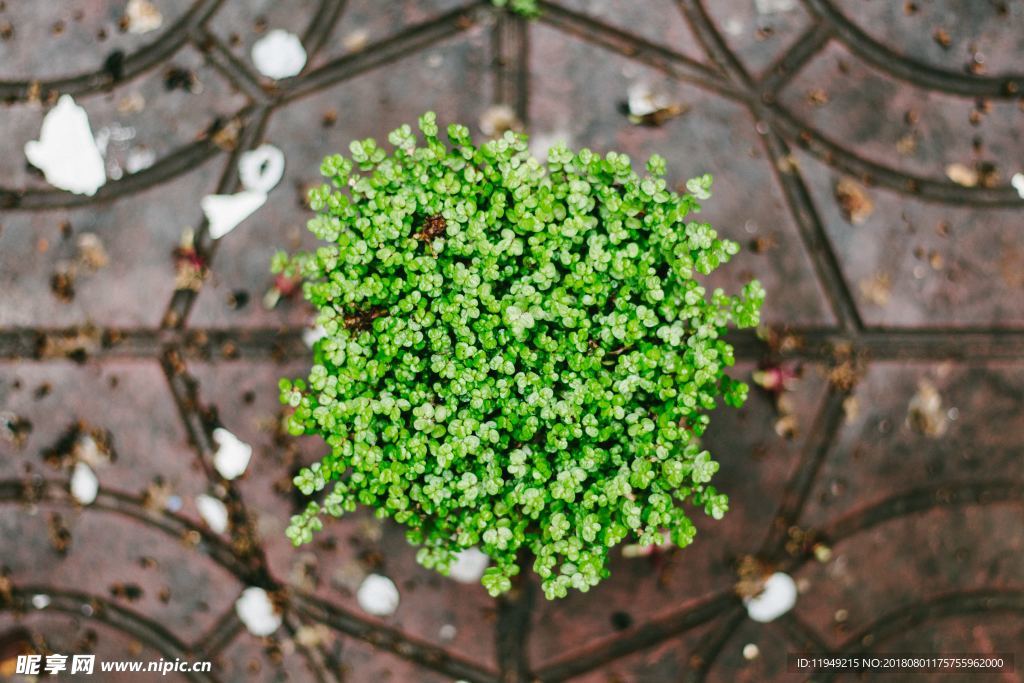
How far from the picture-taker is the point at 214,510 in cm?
188

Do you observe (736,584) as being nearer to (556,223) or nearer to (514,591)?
(514,591)

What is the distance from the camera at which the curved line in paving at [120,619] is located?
191cm

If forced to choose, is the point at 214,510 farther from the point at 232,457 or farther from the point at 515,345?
the point at 515,345

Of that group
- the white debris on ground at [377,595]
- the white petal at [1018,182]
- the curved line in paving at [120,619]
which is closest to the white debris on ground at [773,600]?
the white debris on ground at [377,595]

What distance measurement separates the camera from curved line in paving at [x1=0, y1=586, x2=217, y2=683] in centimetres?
191

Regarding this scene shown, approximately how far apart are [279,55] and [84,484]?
4.23 feet

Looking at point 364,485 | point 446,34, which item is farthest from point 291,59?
point 364,485

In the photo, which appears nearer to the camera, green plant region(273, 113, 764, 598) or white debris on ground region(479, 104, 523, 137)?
green plant region(273, 113, 764, 598)

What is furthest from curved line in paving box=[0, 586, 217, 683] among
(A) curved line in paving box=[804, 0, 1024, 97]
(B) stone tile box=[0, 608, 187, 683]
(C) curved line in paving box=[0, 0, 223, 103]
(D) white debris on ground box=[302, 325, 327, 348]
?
(A) curved line in paving box=[804, 0, 1024, 97]

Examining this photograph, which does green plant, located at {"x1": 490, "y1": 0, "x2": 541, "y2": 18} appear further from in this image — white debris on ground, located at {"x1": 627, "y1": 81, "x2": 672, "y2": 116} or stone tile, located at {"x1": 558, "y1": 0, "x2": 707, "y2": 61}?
white debris on ground, located at {"x1": 627, "y1": 81, "x2": 672, "y2": 116}

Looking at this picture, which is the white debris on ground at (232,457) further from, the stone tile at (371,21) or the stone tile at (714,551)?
the stone tile at (371,21)

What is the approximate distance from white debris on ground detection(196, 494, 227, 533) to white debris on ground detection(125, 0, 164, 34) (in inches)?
51.0

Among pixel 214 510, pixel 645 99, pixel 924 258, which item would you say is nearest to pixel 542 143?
pixel 645 99

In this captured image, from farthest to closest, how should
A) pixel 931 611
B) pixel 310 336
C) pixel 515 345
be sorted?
pixel 931 611, pixel 310 336, pixel 515 345
